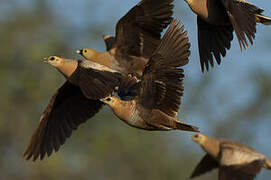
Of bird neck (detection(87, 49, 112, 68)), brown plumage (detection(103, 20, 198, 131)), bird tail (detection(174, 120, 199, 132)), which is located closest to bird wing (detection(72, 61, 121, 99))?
brown plumage (detection(103, 20, 198, 131))

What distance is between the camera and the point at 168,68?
7.14m

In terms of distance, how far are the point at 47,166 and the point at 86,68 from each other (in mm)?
13214

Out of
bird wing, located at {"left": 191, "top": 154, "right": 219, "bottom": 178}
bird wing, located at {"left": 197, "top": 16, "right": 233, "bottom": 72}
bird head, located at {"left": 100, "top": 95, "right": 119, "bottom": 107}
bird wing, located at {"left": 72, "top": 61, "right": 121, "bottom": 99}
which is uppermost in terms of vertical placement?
bird wing, located at {"left": 197, "top": 16, "right": 233, "bottom": 72}

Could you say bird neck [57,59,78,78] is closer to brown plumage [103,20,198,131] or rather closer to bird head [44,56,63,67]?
bird head [44,56,63,67]

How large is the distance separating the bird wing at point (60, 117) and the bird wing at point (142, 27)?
1085 mm

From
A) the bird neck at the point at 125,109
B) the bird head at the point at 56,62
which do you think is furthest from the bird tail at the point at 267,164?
the bird head at the point at 56,62

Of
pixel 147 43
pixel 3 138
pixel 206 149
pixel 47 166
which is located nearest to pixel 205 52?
pixel 147 43

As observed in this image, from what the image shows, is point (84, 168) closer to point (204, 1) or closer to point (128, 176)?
point (128, 176)

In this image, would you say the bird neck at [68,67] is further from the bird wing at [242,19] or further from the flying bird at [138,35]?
the bird wing at [242,19]

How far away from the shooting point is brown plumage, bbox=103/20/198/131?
23.4ft

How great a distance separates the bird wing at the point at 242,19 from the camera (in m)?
7.76

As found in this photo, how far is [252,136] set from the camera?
86.2 feet

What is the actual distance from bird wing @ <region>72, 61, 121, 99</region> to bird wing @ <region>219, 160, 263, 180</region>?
2007 mm

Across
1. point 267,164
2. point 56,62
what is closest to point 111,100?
point 56,62
